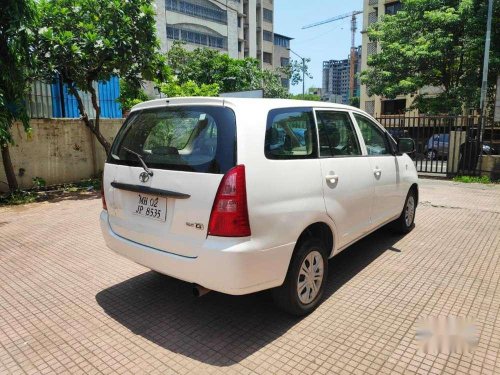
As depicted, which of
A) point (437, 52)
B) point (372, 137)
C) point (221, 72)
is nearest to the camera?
point (372, 137)

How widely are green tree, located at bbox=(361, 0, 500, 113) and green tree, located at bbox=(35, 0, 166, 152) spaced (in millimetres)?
12579

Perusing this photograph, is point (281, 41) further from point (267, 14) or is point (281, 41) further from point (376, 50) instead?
point (376, 50)

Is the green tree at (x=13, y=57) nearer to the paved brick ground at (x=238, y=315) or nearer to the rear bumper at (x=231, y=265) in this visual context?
the paved brick ground at (x=238, y=315)

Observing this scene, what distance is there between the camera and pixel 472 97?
618 inches

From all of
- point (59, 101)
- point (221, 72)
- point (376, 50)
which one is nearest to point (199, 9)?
point (376, 50)

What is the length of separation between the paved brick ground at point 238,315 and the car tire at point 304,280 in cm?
13

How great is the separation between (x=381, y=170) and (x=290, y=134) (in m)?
1.69

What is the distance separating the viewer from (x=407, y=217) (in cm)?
553

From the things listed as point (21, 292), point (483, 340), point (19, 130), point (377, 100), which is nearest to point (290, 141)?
point (483, 340)

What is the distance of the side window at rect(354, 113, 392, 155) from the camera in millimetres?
4289

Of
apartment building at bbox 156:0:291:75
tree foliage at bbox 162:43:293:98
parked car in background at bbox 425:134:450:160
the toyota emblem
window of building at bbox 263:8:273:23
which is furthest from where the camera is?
window of building at bbox 263:8:273:23

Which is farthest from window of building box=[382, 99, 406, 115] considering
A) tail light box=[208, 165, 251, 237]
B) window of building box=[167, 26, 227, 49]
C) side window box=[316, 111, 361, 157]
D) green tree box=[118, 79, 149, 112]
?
tail light box=[208, 165, 251, 237]

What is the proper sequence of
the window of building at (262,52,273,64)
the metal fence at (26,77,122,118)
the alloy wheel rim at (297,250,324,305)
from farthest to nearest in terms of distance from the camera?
the window of building at (262,52,273,64), the metal fence at (26,77,122,118), the alloy wheel rim at (297,250,324,305)

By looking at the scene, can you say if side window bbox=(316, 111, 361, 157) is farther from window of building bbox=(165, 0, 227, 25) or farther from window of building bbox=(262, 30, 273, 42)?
window of building bbox=(262, 30, 273, 42)
